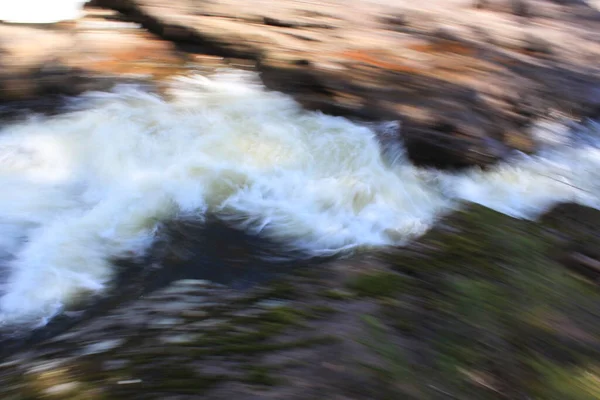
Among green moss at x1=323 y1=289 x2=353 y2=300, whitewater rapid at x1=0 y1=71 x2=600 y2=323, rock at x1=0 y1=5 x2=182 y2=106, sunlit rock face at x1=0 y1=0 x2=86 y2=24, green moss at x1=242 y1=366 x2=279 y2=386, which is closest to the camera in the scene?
green moss at x1=242 y1=366 x2=279 y2=386

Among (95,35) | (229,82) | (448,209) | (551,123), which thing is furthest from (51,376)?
(551,123)

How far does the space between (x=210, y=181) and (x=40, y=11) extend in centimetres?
279

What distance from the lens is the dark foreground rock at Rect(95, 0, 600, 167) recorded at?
14.8 feet

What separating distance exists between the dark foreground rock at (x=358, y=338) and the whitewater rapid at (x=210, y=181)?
521 millimetres

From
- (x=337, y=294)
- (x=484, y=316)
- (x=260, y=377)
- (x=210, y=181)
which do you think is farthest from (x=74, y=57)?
A: (x=484, y=316)

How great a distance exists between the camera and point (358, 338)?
92.0 inches

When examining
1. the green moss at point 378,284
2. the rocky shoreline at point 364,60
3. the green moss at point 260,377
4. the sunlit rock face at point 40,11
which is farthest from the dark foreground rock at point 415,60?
the green moss at point 260,377

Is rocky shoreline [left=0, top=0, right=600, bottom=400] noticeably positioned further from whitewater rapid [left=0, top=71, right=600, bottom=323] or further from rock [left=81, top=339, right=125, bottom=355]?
whitewater rapid [left=0, top=71, right=600, bottom=323]

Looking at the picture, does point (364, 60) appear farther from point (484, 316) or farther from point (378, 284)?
point (484, 316)

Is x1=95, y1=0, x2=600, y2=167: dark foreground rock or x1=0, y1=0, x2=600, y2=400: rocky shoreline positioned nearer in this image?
x1=0, y1=0, x2=600, y2=400: rocky shoreline

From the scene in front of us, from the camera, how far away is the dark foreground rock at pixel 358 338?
6.92 feet

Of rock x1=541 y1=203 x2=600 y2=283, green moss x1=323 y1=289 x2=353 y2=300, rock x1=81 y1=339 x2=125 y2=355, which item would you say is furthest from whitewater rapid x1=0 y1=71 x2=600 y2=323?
green moss x1=323 y1=289 x2=353 y2=300

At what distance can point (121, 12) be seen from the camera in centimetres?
528

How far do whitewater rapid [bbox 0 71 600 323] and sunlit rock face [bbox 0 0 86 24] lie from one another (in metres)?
1.16
